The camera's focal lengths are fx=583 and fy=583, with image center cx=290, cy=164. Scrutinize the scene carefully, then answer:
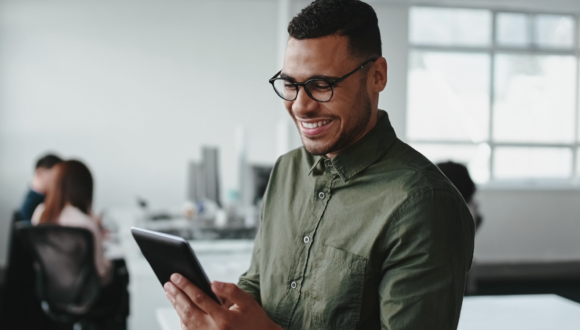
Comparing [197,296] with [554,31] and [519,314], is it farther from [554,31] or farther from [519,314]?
[554,31]

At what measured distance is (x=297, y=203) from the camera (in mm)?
1293

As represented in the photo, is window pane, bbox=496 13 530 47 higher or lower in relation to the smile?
higher

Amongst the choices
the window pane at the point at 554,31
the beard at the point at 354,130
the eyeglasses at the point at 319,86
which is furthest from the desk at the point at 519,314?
the window pane at the point at 554,31

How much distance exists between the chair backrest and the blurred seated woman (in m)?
0.15

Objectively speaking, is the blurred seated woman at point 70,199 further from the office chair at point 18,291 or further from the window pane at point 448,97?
the window pane at point 448,97

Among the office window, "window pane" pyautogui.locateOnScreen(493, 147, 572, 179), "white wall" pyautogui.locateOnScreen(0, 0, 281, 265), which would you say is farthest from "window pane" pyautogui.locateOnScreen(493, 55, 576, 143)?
"white wall" pyautogui.locateOnScreen(0, 0, 281, 265)

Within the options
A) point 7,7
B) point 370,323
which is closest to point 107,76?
point 7,7

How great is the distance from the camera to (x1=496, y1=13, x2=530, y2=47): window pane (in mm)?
7137

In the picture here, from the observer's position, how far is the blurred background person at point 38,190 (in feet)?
13.2

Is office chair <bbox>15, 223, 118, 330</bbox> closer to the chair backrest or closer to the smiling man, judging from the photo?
the chair backrest

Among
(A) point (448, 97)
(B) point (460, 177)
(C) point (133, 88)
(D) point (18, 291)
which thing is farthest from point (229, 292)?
(A) point (448, 97)

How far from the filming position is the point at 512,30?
716 cm

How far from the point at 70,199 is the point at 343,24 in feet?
8.81

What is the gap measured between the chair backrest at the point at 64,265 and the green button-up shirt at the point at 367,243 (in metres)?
1.98
